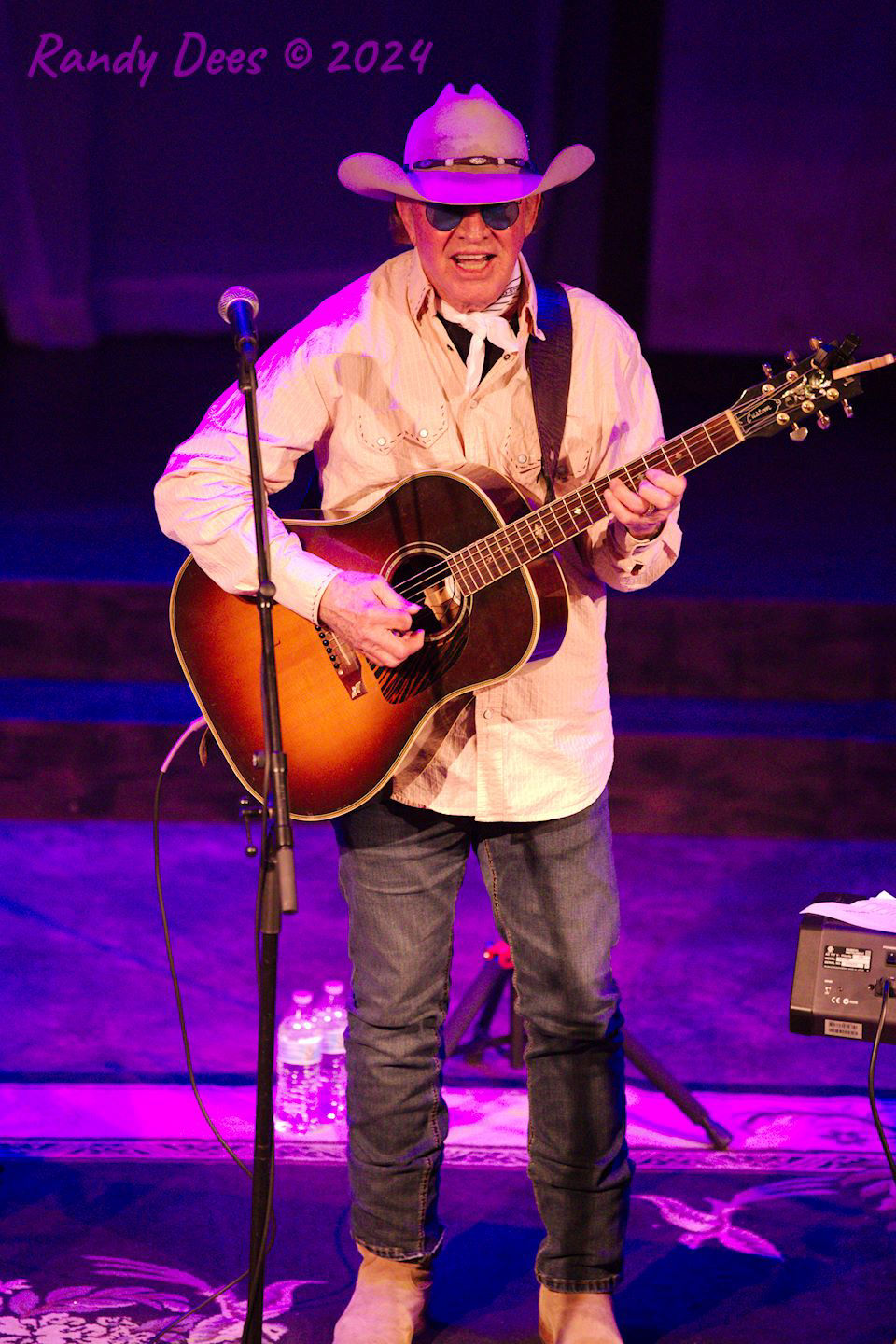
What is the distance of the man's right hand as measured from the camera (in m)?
2.66

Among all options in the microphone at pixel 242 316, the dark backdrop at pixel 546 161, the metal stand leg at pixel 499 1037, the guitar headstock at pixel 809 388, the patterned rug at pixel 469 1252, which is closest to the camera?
the microphone at pixel 242 316

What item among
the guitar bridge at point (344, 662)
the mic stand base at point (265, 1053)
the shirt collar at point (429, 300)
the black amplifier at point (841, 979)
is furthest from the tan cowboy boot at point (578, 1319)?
the shirt collar at point (429, 300)

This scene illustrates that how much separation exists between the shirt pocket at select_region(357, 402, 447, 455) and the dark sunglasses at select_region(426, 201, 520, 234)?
30 cm

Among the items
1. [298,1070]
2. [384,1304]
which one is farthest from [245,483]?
[298,1070]

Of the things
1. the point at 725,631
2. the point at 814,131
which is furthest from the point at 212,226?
the point at 725,631

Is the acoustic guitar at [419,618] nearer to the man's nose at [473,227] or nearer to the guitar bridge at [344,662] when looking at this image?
the guitar bridge at [344,662]

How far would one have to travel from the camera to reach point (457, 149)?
2.75 meters

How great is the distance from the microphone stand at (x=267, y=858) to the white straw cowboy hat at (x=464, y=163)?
0.57 meters

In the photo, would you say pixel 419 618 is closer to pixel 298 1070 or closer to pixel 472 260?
pixel 472 260

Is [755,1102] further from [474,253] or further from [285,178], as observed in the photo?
[285,178]

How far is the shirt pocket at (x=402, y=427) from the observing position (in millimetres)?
2793

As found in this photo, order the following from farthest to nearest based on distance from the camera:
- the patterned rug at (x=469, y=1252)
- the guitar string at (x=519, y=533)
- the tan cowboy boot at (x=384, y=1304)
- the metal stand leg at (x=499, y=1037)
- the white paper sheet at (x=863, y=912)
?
the metal stand leg at (x=499, y=1037) < the patterned rug at (x=469, y=1252) < the tan cowboy boot at (x=384, y=1304) < the white paper sheet at (x=863, y=912) < the guitar string at (x=519, y=533)

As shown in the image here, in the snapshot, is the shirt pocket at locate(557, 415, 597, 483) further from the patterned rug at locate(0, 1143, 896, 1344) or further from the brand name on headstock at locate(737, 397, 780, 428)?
the patterned rug at locate(0, 1143, 896, 1344)

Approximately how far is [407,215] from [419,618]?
2.27 feet
